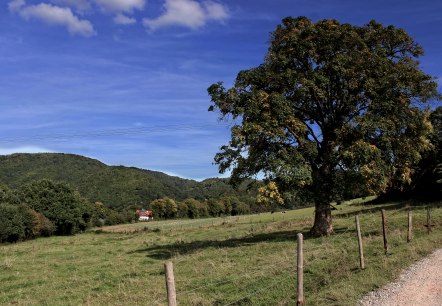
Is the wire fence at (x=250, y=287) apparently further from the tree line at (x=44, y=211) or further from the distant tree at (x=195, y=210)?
the distant tree at (x=195, y=210)

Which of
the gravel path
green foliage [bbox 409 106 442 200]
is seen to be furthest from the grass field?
green foliage [bbox 409 106 442 200]

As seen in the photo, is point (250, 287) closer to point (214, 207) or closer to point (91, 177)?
point (214, 207)

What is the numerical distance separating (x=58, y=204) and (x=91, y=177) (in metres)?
94.8

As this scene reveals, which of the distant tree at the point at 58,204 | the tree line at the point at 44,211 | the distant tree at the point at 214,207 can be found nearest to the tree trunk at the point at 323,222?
the tree line at the point at 44,211

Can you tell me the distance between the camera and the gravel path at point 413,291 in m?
9.69

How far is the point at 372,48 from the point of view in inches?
1012

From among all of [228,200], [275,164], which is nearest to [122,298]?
[275,164]

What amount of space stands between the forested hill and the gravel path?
430 ft

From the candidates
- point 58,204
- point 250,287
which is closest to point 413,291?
point 250,287

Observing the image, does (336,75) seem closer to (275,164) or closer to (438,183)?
(275,164)

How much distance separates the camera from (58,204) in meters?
75.8

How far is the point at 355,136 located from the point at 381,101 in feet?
8.33

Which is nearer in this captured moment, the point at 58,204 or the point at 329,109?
the point at 329,109

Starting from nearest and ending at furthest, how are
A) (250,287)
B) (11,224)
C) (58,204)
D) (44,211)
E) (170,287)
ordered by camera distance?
1. (170,287)
2. (250,287)
3. (11,224)
4. (44,211)
5. (58,204)
